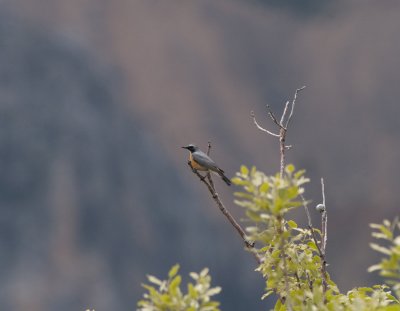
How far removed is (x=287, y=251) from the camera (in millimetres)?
5828

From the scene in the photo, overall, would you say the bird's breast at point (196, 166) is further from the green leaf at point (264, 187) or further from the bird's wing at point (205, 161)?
the green leaf at point (264, 187)

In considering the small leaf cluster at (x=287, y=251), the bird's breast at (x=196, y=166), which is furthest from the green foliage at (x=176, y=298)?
the bird's breast at (x=196, y=166)

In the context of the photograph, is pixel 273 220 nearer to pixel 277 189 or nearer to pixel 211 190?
→ pixel 277 189

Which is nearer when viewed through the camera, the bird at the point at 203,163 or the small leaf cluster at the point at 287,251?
the small leaf cluster at the point at 287,251

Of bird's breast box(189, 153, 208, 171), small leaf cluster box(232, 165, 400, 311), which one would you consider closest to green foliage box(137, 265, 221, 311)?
small leaf cluster box(232, 165, 400, 311)

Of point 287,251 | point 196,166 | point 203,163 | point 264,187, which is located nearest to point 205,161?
point 203,163

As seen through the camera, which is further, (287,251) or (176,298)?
(287,251)

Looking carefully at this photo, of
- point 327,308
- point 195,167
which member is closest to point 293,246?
point 327,308

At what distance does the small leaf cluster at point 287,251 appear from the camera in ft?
14.4

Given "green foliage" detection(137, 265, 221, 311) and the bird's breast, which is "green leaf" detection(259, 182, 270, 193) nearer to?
"green foliage" detection(137, 265, 221, 311)

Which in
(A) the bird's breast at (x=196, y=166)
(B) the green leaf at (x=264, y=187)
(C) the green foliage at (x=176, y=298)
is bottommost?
(C) the green foliage at (x=176, y=298)

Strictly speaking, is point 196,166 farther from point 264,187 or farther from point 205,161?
point 264,187

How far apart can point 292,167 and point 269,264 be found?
5.06ft

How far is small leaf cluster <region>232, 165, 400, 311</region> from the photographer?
440 centimetres
